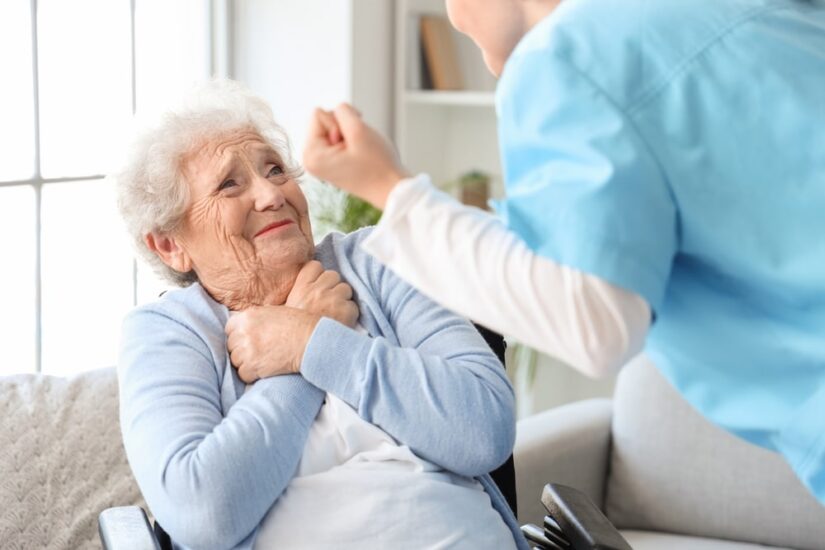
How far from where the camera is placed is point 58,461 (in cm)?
209

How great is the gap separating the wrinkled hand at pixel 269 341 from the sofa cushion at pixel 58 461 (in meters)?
0.40

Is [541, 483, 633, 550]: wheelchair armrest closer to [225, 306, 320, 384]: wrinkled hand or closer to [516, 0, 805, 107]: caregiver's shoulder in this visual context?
[225, 306, 320, 384]: wrinkled hand

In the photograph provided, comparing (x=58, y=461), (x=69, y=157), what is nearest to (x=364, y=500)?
(x=58, y=461)

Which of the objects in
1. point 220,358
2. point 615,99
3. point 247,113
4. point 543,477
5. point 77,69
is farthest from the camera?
point 77,69

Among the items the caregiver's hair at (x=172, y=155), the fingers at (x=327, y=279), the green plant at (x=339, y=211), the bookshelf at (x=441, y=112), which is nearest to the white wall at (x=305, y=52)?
the bookshelf at (x=441, y=112)

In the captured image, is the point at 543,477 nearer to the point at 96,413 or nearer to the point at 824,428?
the point at 96,413

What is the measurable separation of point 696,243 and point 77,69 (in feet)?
7.71

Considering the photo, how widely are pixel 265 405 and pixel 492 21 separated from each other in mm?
789

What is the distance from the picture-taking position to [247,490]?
1.73m

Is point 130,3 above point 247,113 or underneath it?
above

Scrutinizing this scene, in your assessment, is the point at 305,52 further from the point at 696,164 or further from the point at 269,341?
the point at 696,164

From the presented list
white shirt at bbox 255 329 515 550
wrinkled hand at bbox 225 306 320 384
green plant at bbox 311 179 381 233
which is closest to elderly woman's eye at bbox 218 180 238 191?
wrinkled hand at bbox 225 306 320 384

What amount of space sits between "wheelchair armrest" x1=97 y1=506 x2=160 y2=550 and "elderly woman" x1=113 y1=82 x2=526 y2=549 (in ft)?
0.13

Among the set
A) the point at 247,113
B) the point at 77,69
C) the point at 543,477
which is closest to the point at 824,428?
the point at 247,113
